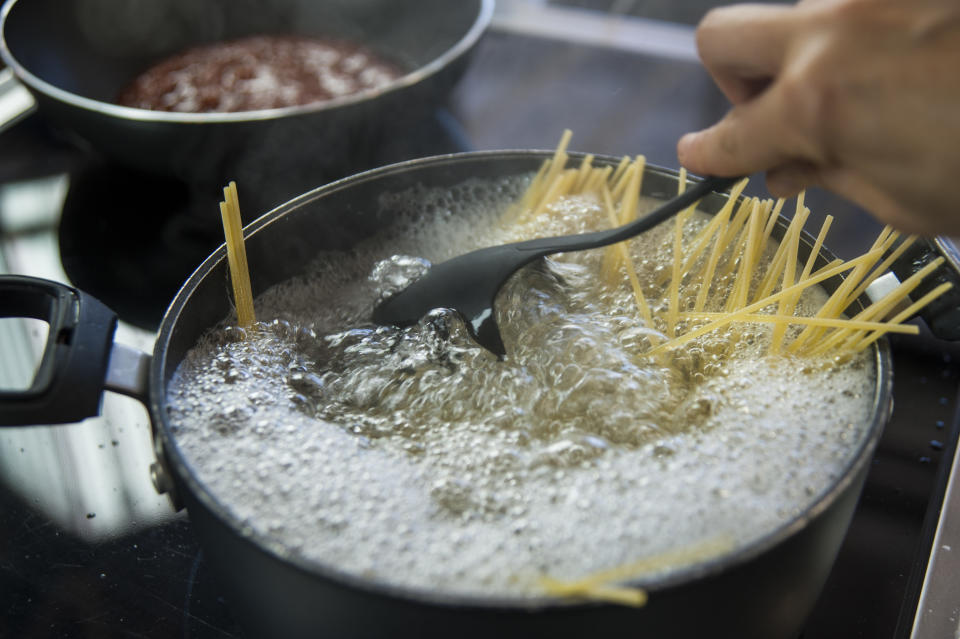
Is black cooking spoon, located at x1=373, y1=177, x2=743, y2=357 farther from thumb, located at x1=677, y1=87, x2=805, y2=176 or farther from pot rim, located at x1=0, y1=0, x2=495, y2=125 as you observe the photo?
pot rim, located at x1=0, y1=0, x2=495, y2=125

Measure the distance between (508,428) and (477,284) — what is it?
17 centimetres

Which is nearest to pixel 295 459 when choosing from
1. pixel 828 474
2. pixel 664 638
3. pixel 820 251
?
pixel 664 638

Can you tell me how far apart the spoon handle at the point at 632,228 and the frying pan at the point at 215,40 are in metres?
0.47

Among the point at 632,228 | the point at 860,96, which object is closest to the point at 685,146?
the point at 632,228

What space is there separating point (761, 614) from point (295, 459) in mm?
367

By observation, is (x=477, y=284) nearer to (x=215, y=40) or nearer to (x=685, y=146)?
(x=685, y=146)

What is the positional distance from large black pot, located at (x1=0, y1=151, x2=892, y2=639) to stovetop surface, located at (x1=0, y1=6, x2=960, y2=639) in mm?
209

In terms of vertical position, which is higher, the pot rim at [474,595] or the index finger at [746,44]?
the index finger at [746,44]

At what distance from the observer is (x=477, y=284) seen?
30.4 inches

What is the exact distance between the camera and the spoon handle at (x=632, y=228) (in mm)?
625

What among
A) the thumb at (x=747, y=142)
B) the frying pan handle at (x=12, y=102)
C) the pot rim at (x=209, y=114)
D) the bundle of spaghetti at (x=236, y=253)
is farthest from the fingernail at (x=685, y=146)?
the frying pan handle at (x=12, y=102)

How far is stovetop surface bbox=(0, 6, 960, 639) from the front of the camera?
2.50 feet

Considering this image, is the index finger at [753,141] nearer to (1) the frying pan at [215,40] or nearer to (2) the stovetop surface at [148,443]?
(2) the stovetop surface at [148,443]

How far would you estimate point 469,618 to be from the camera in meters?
0.45
